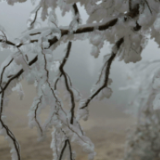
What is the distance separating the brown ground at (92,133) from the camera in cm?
502

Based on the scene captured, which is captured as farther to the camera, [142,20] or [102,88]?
[102,88]

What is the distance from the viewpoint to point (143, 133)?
2789 millimetres

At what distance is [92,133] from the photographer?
666 centimetres

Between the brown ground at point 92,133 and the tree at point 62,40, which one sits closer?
the tree at point 62,40

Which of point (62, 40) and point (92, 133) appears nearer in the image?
point (62, 40)

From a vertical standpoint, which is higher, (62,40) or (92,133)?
(62,40)

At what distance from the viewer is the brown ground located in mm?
5018

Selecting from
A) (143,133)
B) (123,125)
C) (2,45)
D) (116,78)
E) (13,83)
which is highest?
(2,45)

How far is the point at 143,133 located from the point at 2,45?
103 inches

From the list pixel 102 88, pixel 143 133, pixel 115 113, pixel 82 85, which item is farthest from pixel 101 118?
pixel 102 88

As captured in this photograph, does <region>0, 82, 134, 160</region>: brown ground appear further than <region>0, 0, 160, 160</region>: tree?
Yes

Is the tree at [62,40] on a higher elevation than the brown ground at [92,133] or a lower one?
higher

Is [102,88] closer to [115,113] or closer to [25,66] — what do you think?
[25,66]

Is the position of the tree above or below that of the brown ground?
above
